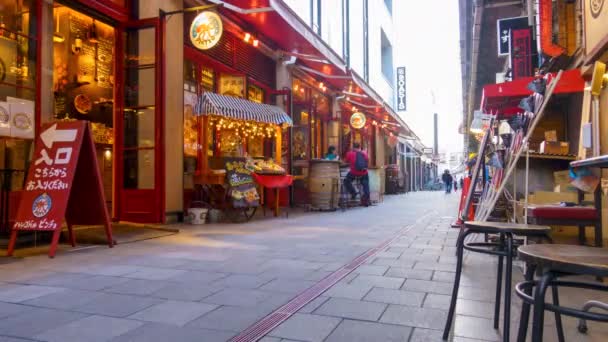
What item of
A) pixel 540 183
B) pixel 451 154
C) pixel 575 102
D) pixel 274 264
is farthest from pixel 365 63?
pixel 451 154

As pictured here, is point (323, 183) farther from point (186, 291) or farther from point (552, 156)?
point (186, 291)

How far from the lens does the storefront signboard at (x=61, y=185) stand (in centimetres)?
507

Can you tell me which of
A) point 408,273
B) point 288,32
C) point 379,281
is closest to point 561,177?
point 408,273

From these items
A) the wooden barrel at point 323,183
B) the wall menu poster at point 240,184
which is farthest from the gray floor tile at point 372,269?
the wooden barrel at point 323,183

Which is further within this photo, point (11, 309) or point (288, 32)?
point (288, 32)

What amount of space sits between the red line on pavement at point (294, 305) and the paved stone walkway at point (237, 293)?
0.06 m

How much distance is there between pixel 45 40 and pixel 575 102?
8.34 m

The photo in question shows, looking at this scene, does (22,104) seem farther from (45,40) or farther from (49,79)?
(45,40)

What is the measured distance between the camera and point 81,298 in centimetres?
338

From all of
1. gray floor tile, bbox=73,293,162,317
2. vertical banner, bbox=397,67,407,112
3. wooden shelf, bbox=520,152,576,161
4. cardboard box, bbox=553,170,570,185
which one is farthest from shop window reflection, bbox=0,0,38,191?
vertical banner, bbox=397,67,407,112

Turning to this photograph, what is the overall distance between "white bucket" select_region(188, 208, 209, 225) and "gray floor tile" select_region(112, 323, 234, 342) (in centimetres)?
568

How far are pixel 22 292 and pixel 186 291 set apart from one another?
1.29m

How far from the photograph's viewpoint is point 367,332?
2656mm

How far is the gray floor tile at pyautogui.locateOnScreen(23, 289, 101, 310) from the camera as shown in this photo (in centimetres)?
319
